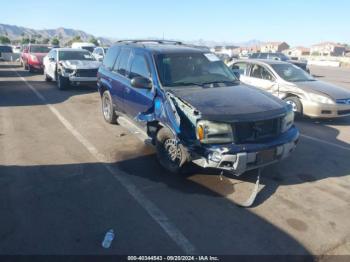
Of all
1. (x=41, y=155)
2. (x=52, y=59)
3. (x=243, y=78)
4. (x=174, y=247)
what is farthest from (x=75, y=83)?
(x=174, y=247)

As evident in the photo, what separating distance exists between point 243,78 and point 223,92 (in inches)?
208

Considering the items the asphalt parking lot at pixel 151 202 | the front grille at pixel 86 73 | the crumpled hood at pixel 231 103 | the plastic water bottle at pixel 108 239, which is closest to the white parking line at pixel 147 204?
the asphalt parking lot at pixel 151 202

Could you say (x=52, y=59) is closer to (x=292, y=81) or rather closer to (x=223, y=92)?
(x=292, y=81)

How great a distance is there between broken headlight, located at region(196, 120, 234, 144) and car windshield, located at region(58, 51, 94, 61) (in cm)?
1100

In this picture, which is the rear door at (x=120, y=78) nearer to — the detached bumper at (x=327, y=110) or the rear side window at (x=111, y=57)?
the rear side window at (x=111, y=57)

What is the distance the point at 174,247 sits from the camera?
343 centimetres

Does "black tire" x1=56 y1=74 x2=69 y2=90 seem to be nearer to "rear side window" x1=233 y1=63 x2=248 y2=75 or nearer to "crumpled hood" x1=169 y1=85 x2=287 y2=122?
"rear side window" x1=233 y1=63 x2=248 y2=75

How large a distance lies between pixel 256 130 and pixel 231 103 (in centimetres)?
53

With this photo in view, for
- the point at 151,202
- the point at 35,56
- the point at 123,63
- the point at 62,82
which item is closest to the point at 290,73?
the point at 123,63

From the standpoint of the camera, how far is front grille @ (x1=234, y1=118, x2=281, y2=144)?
4.50 meters

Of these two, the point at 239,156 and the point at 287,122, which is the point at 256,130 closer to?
the point at 239,156

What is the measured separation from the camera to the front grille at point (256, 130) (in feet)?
14.8

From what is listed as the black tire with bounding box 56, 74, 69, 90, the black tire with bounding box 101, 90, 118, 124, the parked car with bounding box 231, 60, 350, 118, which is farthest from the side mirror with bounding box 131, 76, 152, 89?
the black tire with bounding box 56, 74, 69, 90

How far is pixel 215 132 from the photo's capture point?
4.46 meters
